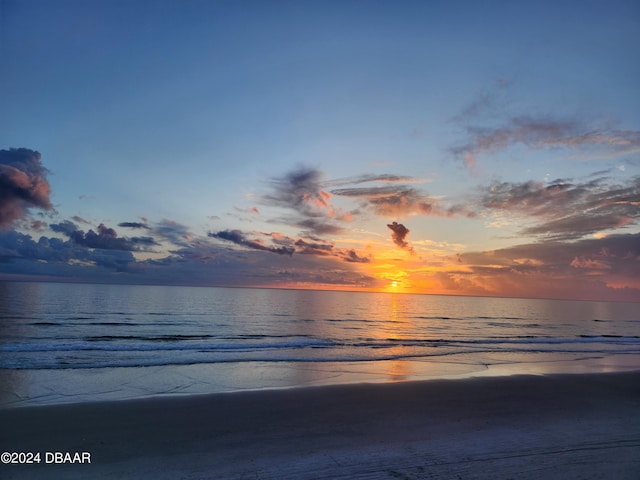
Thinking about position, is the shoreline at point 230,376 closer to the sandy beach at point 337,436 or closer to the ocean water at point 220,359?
the ocean water at point 220,359

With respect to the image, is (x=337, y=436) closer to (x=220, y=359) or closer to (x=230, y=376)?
(x=230, y=376)

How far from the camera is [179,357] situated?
75.8ft

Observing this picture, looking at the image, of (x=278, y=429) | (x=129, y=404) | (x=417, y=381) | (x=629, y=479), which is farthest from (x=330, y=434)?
(x=417, y=381)

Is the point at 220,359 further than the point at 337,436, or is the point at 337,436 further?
the point at 220,359

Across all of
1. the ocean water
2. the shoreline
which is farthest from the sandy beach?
the ocean water

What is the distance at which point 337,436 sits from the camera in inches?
366

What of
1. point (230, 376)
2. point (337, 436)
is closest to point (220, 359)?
point (230, 376)

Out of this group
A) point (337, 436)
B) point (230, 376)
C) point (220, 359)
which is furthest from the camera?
point (220, 359)

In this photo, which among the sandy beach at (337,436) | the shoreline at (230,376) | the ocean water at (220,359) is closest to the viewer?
the sandy beach at (337,436)

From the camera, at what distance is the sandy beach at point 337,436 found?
730cm

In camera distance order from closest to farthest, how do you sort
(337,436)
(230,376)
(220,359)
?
(337,436) → (230,376) → (220,359)

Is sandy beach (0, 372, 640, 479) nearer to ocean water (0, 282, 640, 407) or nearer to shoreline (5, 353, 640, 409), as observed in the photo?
shoreline (5, 353, 640, 409)

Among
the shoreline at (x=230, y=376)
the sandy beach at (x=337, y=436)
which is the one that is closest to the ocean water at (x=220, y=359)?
the shoreline at (x=230, y=376)

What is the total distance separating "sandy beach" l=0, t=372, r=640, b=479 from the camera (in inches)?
288
